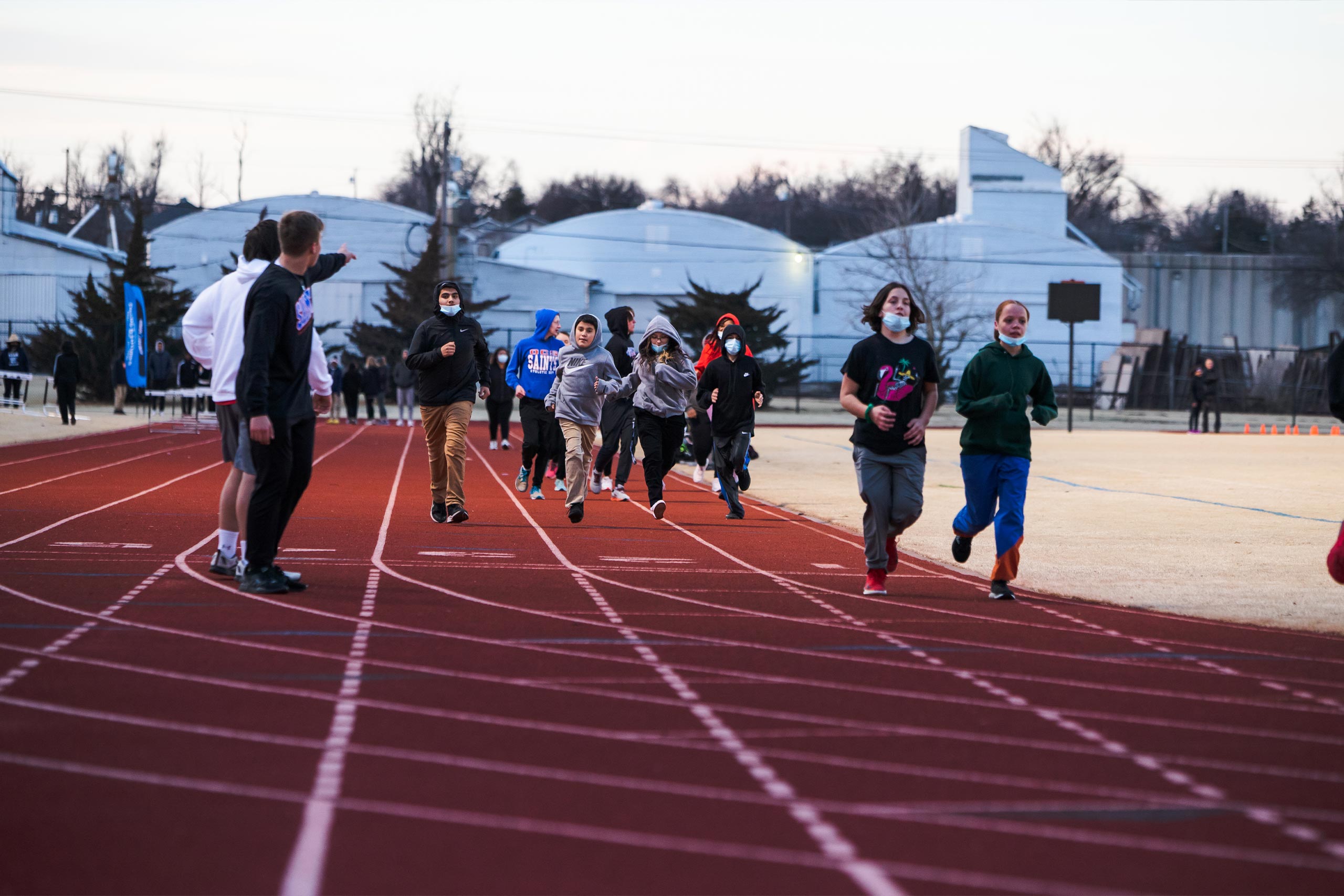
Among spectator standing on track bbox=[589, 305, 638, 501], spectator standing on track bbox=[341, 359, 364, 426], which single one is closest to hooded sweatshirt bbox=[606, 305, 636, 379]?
spectator standing on track bbox=[589, 305, 638, 501]

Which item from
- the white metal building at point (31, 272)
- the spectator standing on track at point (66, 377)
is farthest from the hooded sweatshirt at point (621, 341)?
the white metal building at point (31, 272)

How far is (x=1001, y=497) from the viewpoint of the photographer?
28.7ft

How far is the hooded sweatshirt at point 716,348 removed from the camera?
14008 mm

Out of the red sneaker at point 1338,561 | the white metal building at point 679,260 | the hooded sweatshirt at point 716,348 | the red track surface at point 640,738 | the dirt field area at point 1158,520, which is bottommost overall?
the dirt field area at point 1158,520

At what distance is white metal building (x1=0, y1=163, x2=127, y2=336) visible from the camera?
52406mm

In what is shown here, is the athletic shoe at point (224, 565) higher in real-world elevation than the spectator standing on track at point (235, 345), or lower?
lower

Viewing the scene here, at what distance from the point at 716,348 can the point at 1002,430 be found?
252 inches

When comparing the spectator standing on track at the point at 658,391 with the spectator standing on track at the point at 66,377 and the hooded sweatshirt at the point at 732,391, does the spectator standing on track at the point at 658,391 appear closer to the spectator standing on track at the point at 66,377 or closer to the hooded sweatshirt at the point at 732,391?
the hooded sweatshirt at the point at 732,391

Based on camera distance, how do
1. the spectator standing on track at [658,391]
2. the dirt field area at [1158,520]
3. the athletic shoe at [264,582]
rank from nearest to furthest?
the athletic shoe at [264,582] → the dirt field area at [1158,520] → the spectator standing on track at [658,391]

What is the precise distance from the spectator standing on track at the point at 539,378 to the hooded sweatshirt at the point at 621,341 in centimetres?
52

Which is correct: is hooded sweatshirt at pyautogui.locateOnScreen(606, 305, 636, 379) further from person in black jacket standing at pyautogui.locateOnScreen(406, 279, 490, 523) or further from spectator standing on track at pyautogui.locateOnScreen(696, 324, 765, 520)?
person in black jacket standing at pyautogui.locateOnScreen(406, 279, 490, 523)

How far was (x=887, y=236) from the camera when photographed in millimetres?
59188

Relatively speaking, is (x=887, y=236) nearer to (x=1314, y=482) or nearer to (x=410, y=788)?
(x=1314, y=482)

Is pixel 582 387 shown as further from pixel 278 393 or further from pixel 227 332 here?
pixel 278 393
